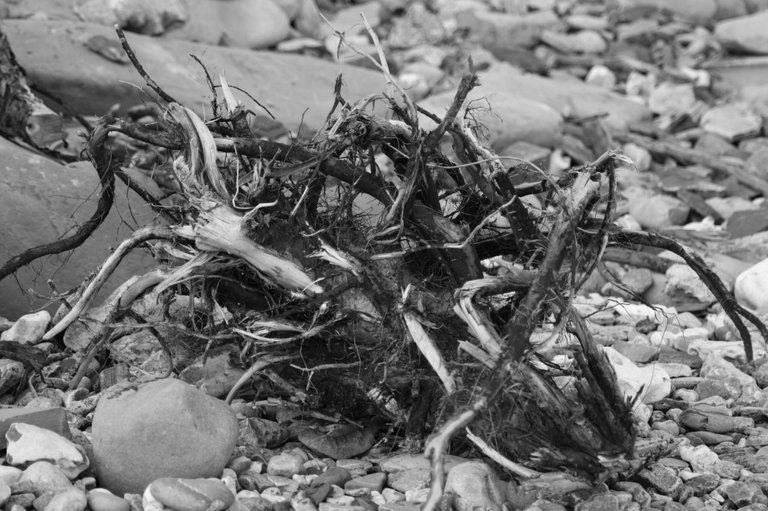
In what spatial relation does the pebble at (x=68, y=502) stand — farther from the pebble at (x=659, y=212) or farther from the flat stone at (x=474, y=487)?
the pebble at (x=659, y=212)

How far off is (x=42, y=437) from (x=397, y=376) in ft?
3.88

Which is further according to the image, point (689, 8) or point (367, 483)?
point (689, 8)

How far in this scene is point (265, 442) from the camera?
3688 millimetres

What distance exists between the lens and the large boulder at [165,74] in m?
7.77

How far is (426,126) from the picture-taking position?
7363mm

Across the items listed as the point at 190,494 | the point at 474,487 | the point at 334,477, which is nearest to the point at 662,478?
the point at 474,487

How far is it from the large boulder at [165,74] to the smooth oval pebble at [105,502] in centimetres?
443

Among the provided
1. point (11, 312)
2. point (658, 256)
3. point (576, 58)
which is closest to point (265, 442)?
point (11, 312)

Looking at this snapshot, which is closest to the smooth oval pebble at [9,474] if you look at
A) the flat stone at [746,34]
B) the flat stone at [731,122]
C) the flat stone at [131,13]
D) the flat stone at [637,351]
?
the flat stone at [637,351]

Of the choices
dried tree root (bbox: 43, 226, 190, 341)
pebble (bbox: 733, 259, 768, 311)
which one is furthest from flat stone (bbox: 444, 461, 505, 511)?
pebble (bbox: 733, 259, 768, 311)

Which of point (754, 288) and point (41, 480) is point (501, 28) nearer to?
point (754, 288)

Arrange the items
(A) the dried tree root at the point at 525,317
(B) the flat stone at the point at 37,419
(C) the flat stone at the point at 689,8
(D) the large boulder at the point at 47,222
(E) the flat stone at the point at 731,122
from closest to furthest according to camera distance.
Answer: (A) the dried tree root at the point at 525,317, (B) the flat stone at the point at 37,419, (D) the large boulder at the point at 47,222, (E) the flat stone at the point at 731,122, (C) the flat stone at the point at 689,8

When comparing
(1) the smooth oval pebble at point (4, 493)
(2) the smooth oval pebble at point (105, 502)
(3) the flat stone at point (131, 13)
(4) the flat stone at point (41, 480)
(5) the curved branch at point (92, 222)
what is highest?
(5) the curved branch at point (92, 222)

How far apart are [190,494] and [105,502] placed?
0.86 ft
